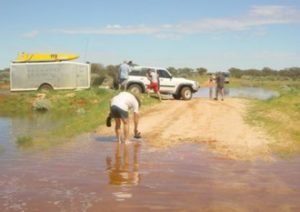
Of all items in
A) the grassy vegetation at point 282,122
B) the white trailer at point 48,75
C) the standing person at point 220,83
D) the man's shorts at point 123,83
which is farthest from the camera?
the white trailer at point 48,75

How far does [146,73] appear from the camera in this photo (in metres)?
27.9

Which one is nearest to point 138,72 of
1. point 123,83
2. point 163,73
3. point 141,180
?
point 163,73

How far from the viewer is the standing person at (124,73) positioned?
1017 inches

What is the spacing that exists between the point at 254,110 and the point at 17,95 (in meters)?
14.0

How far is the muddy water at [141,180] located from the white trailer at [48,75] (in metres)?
19.6

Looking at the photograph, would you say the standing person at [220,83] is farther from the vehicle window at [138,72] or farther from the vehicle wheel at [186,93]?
the vehicle window at [138,72]

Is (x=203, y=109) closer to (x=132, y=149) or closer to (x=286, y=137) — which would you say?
(x=286, y=137)

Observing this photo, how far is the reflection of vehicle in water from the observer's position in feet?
31.5

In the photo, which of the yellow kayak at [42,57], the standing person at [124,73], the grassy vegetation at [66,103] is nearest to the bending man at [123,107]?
the grassy vegetation at [66,103]

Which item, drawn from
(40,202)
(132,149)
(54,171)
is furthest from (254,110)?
(40,202)

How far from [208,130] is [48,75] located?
60.9ft

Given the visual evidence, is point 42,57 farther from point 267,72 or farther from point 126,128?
point 267,72

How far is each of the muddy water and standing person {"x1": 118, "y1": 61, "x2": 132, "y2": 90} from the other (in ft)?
41.6

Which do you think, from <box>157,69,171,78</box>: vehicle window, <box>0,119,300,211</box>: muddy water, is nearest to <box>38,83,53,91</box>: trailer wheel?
<box>157,69,171,78</box>: vehicle window
